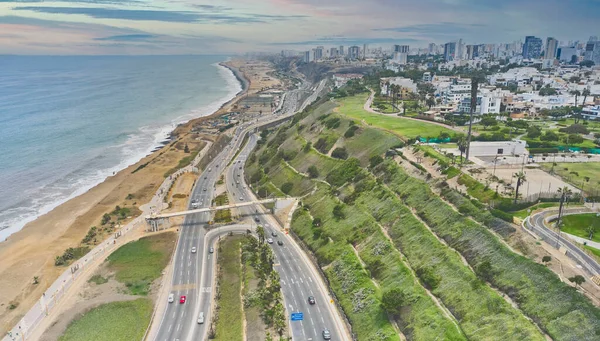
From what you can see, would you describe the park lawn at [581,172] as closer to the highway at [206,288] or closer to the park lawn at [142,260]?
the highway at [206,288]

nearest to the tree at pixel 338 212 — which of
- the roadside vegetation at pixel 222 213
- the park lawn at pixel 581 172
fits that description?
the roadside vegetation at pixel 222 213

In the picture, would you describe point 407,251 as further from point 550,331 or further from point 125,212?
point 125,212

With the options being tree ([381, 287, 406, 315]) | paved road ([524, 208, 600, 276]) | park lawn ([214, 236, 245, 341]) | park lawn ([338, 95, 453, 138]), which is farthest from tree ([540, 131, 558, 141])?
park lawn ([214, 236, 245, 341])

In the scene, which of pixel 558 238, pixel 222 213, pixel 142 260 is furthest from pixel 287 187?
pixel 558 238

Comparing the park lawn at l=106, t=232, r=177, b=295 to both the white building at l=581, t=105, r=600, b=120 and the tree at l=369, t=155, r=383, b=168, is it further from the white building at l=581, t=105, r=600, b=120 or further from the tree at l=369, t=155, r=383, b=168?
the white building at l=581, t=105, r=600, b=120

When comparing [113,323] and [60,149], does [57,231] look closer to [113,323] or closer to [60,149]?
[113,323]

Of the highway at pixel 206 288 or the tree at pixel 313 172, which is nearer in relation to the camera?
the highway at pixel 206 288
